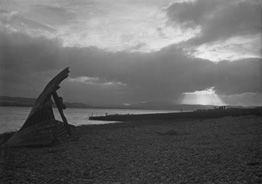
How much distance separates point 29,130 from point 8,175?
9176mm

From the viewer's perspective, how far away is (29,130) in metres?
18.6

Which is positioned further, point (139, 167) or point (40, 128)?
point (40, 128)

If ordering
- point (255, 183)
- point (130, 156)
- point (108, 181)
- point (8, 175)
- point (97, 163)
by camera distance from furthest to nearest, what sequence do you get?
point (130, 156) < point (97, 163) < point (8, 175) < point (108, 181) < point (255, 183)

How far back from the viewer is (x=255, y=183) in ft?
23.3

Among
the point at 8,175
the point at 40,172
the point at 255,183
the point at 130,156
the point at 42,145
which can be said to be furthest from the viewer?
the point at 42,145

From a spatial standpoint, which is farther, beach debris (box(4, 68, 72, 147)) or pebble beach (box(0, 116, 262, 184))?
beach debris (box(4, 68, 72, 147))

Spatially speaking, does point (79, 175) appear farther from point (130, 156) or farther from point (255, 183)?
point (255, 183)

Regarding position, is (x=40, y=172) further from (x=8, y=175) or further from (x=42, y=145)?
(x=42, y=145)

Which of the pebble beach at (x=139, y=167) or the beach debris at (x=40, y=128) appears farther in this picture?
the beach debris at (x=40, y=128)

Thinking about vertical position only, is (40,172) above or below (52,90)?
below

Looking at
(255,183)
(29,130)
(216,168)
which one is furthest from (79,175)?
(29,130)

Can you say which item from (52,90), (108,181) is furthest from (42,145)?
(108,181)

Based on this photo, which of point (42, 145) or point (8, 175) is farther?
point (42, 145)

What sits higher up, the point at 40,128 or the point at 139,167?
the point at 40,128
